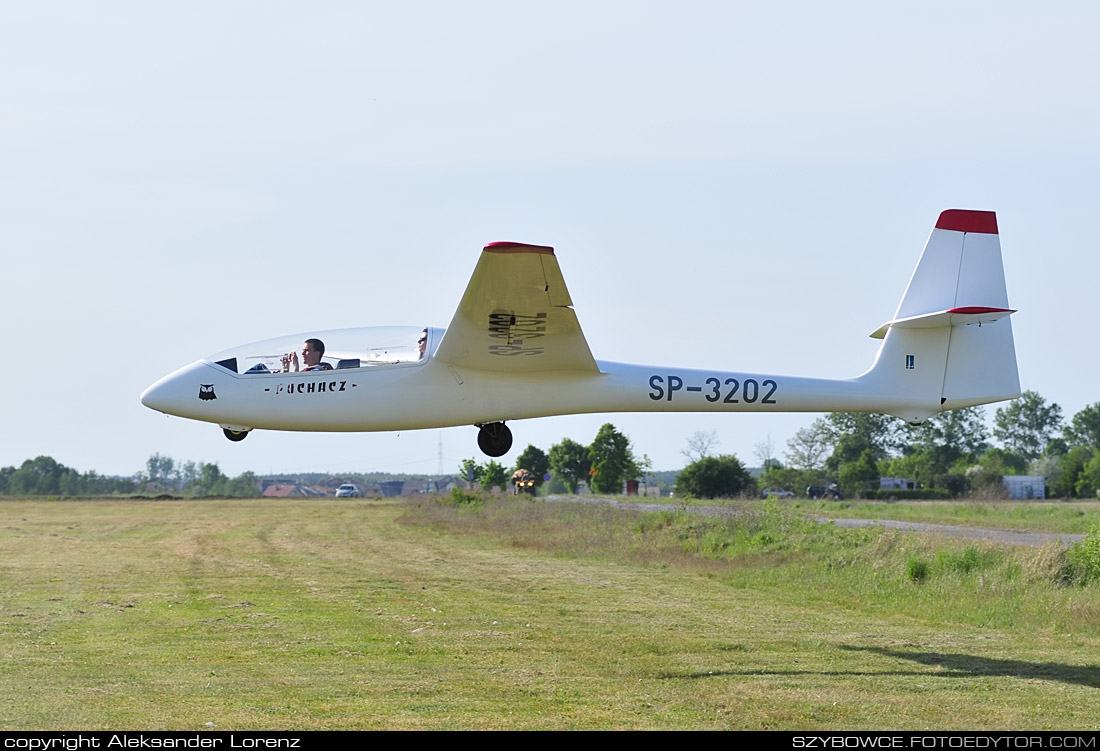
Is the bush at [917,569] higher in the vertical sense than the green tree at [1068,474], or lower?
lower

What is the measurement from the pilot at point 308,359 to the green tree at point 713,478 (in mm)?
65292

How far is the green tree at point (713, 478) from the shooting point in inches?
3115

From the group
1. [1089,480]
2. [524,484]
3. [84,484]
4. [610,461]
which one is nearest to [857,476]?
[1089,480]

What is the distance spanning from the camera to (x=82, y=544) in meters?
51.6

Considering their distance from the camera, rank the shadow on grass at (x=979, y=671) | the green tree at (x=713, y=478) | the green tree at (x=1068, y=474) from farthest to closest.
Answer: the green tree at (x=1068, y=474), the green tree at (x=713, y=478), the shadow on grass at (x=979, y=671)

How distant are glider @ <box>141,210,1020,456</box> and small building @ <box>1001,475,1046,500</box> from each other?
81.5 m

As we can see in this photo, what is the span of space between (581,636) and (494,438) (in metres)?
8.96

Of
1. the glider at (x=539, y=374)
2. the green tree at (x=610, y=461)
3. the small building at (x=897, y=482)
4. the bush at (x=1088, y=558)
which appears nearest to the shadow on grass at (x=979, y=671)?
the bush at (x=1088, y=558)

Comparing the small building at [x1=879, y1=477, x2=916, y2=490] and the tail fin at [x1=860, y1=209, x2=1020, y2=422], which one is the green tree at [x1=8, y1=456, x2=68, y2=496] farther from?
the tail fin at [x1=860, y1=209, x2=1020, y2=422]

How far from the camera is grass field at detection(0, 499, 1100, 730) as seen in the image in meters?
16.3

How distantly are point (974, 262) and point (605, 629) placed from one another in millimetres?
11841

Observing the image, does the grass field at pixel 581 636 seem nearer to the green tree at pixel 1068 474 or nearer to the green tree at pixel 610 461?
the green tree at pixel 610 461

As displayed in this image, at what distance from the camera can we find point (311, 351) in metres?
A: 14.9

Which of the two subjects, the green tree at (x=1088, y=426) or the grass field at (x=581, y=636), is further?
the green tree at (x=1088, y=426)
